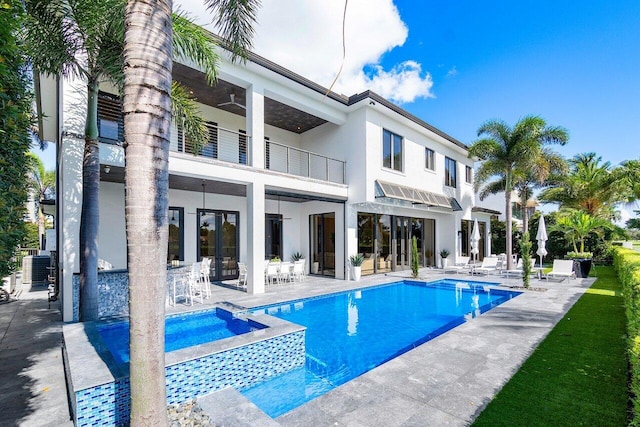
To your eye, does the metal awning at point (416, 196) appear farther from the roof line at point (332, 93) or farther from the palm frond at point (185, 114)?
the palm frond at point (185, 114)

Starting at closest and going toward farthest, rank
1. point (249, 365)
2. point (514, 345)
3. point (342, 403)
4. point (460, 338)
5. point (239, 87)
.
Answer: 1. point (342, 403)
2. point (249, 365)
3. point (514, 345)
4. point (460, 338)
5. point (239, 87)

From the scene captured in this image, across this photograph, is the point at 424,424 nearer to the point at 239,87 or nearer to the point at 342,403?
the point at 342,403

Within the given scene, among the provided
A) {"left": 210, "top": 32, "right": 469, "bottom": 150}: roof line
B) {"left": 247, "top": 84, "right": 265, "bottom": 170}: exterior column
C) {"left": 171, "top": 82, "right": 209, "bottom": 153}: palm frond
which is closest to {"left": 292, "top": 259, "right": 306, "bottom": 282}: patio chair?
{"left": 247, "top": 84, "right": 265, "bottom": 170}: exterior column

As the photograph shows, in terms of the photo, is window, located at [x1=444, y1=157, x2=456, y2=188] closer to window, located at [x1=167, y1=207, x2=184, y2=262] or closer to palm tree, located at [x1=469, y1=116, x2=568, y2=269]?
palm tree, located at [x1=469, y1=116, x2=568, y2=269]

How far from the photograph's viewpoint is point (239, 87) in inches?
538

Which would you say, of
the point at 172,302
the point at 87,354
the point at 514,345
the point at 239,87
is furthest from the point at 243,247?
the point at 514,345

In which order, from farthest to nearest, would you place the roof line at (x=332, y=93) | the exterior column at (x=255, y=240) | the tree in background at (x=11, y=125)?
the exterior column at (x=255, y=240) → the roof line at (x=332, y=93) → the tree in background at (x=11, y=125)

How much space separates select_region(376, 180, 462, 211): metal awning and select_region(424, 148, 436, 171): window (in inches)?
76.8

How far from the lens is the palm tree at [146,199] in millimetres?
3162

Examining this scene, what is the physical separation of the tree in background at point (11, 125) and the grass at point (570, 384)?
6.66 metres

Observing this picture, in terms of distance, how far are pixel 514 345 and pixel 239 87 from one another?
13.2 m

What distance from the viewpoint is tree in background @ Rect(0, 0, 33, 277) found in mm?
2975

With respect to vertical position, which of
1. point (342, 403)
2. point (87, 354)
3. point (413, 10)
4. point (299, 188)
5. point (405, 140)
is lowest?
point (342, 403)

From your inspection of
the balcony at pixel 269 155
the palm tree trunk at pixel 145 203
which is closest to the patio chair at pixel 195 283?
the balcony at pixel 269 155
